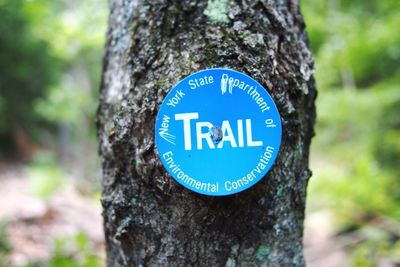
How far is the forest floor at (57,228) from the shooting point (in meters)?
3.94

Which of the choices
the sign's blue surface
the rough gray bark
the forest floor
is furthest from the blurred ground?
the sign's blue surface

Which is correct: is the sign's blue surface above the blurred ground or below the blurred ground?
above

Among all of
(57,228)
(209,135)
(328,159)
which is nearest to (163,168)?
(209,135)

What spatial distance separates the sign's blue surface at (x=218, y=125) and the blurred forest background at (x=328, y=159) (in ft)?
7.26

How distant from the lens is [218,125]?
1.06m

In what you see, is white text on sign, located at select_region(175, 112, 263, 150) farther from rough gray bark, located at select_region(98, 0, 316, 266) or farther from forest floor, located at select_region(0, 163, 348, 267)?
forest floor, located at select_region(0, 163, 348, 267)

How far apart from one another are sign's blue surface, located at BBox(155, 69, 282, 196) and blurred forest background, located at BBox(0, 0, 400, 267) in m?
2.21

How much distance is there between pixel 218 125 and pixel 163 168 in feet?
0.66

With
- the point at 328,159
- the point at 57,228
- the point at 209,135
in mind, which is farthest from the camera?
the point at 328,159

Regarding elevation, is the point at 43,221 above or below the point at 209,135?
below

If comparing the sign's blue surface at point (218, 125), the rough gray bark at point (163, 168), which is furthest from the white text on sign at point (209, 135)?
the rough gray bark at point (163, 168)

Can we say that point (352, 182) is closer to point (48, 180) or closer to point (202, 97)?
point (202, 97)

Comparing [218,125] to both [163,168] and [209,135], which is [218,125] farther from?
[163,168]

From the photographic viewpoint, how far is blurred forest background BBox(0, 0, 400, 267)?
408cm
